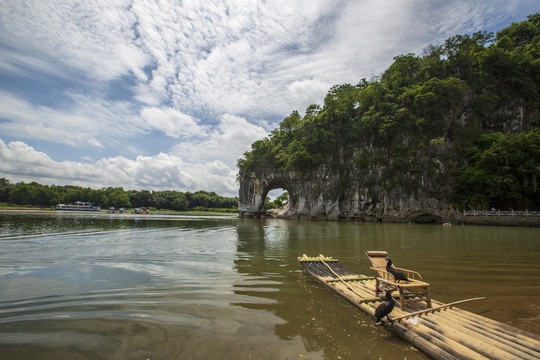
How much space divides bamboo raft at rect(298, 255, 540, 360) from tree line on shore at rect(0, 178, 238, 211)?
332 ft

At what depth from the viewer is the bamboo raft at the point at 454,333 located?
288 centimetres

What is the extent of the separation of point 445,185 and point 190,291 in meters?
36.8

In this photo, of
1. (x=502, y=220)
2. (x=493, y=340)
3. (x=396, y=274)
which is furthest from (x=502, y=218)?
(x=493, y=340)

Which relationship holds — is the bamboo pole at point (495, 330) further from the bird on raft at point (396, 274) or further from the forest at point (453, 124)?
the forest at point (453, 124)

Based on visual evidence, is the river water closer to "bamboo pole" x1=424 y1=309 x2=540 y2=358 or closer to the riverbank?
"bamboo pole" x1=424 y1=309 x2=540 y2=358

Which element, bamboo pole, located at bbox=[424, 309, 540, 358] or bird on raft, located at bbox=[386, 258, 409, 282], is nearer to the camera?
bamboo pole, located at bbox=[424, 309, 540, 358]

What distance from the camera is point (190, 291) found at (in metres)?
5.95

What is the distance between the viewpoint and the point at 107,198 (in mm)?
91875

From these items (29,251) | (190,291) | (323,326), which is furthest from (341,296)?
(29,251)

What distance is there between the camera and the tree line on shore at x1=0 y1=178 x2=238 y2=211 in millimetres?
77875

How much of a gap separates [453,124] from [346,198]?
17962mm

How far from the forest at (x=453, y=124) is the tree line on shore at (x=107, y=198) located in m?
72.1

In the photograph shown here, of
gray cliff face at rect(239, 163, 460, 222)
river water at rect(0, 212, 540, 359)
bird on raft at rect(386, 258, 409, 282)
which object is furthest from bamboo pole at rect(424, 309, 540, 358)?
gray cliff face at rect(239, 163, 460, 222)

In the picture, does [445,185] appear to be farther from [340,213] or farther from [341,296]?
[341,296]
